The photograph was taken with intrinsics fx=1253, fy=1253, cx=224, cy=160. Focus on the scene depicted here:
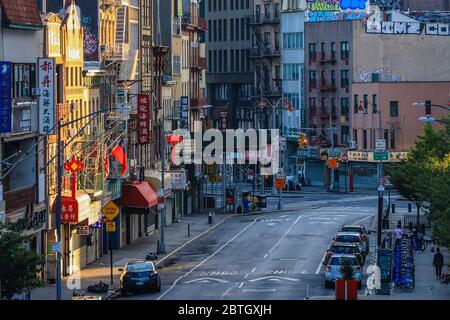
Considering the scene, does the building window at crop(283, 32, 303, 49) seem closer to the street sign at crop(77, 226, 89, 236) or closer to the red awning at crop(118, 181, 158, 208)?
the red awning at crop(118, 181, 158, 208)

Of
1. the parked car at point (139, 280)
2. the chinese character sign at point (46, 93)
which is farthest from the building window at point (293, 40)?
the parked car at point (139, 280)

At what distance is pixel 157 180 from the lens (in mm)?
82312

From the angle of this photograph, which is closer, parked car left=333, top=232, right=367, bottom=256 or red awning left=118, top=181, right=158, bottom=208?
parked car left=333, top=232, right=367, bottom=256

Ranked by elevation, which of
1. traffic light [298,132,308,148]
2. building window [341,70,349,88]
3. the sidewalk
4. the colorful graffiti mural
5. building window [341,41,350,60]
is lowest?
the sidewalk

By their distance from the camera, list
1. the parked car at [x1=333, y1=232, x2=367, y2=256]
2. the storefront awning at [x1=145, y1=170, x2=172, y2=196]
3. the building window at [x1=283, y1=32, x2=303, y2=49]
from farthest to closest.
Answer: the building window at [x1=283, y1=32, x2=303, y2=49] < the storefront awning at [x1=145, y1=170, x2=172, y2=196] < the parked car at [x1=333, y1=232, x2=367, y2=256]

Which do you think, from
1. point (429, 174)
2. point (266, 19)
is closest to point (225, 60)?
point (266, 19)

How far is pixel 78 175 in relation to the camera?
6269cm

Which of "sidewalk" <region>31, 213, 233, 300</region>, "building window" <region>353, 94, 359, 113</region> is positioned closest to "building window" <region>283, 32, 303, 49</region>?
"building window" <region>353, 94, 359, 113</region>

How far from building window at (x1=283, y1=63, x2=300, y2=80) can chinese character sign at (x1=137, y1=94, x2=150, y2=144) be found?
218ft

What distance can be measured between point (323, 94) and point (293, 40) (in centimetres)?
1053

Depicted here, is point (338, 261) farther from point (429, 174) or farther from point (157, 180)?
point (157, 180)

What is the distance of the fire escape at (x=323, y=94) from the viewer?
136375 mm

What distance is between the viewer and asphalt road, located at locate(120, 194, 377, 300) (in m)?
51.8
